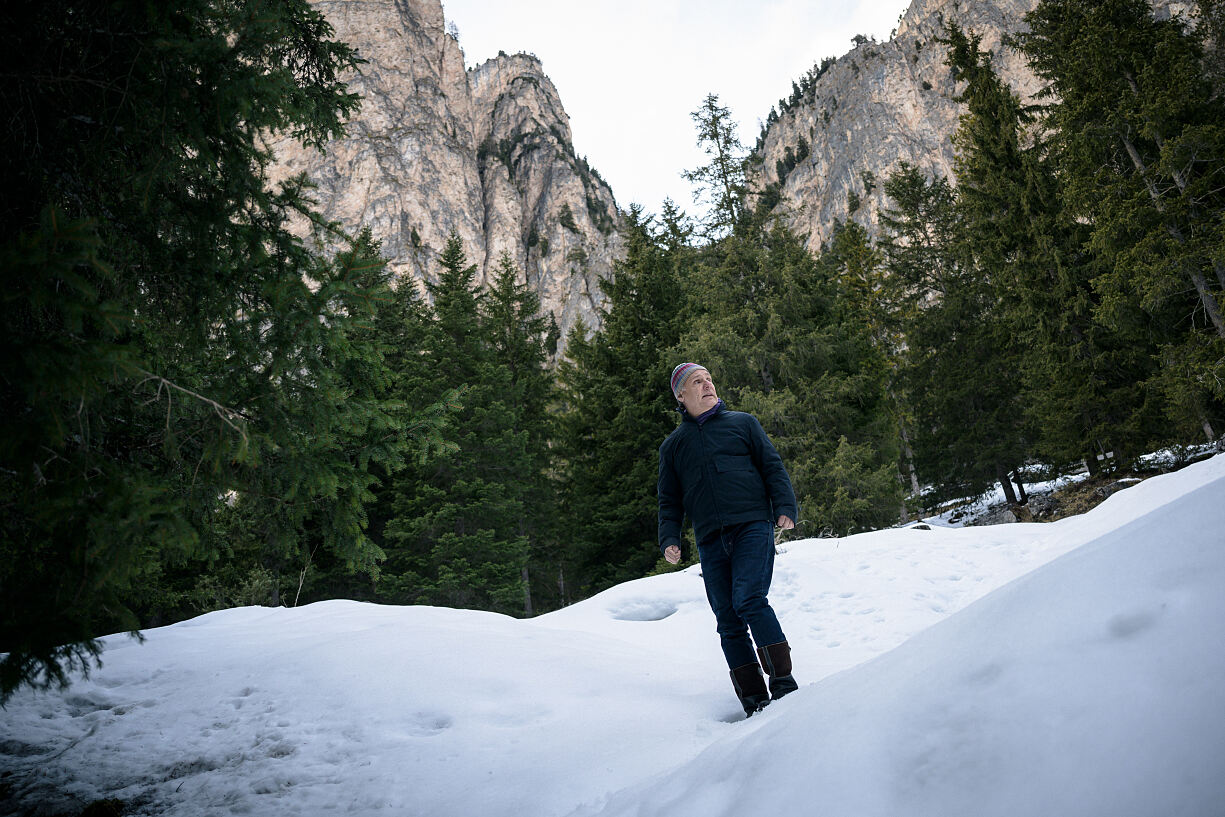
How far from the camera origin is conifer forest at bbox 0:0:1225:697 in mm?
2236

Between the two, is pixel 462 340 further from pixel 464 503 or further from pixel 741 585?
pixel 741 585

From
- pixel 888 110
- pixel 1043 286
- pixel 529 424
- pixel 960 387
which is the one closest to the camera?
pixel 1043 286

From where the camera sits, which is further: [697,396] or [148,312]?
[697,396]

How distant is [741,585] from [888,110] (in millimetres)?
80020

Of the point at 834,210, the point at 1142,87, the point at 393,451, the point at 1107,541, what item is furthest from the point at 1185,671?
the point at 834,210

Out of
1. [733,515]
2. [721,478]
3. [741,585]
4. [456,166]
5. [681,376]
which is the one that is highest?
[456,166]

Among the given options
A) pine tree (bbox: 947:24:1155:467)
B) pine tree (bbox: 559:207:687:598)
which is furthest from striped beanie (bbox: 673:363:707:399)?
pine tree (bbox: 947:24:1155:467)

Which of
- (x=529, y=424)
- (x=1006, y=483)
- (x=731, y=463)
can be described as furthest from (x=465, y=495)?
(x=1006, y=483)

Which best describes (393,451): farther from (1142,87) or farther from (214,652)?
(1142,87)

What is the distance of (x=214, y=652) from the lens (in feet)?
13.4

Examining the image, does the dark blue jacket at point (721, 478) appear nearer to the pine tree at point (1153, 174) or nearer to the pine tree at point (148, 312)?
the pine tree at point (148, 312)

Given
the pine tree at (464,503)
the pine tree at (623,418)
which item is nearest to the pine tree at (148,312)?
the pine tree at (464,503)

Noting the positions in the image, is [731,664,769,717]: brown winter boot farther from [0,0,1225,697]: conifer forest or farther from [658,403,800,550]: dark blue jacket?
[0,0,1225,697]: conifer forest

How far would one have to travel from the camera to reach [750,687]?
2.96m
